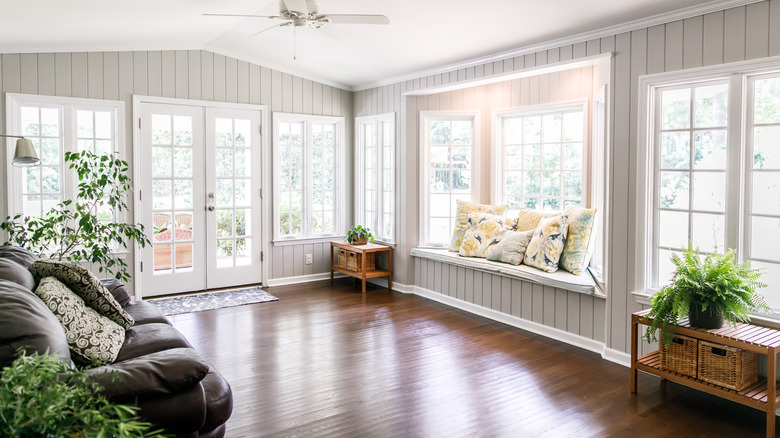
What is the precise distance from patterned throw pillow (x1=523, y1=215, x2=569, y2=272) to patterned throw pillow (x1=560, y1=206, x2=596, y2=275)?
51 mm

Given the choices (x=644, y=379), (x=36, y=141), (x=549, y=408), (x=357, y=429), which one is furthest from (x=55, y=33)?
(x=644, y=379)

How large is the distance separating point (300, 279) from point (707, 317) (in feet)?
15.4

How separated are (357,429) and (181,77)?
4.43 metres

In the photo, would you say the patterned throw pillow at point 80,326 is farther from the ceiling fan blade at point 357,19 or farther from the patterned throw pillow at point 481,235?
the patterned throw pillow at point 481,235

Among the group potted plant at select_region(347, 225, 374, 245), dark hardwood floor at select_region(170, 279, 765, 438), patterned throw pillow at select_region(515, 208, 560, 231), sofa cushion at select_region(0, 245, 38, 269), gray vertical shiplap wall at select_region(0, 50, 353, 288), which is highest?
gray vertical shiplap wall at select_region(0, 50, 353, 288)

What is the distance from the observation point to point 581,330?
14.0ft

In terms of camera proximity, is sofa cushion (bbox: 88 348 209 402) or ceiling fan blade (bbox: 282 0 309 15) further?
ceiling fan blade (bbox: 282 0 309 15)

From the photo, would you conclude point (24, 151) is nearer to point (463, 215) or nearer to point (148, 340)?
point (148, 340)

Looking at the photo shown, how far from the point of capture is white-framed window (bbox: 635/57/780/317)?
10.4 ft

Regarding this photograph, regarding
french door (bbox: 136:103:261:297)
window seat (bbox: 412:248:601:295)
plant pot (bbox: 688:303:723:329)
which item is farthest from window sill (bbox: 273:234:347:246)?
plant pot (bbox: 688:303:723:329)

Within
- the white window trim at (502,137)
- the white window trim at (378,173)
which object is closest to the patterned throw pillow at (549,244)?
the white window trim at (502,137)

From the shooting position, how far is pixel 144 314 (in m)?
3.37

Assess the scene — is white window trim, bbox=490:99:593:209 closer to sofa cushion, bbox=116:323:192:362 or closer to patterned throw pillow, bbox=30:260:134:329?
sofa cushion, bbox=116:323:192:362

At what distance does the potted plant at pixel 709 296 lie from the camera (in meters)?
2.96
